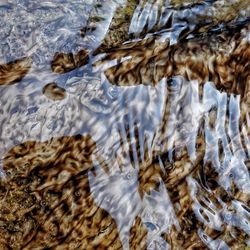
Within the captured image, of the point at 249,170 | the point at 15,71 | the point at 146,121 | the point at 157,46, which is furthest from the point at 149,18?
the point at 249,170

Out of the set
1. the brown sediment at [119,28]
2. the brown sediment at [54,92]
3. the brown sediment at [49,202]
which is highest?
the brown sediment at [119,28]

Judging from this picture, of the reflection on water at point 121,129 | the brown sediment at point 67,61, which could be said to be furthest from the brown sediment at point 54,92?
the brown sediment at point 67,61

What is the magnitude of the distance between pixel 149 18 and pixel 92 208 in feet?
6.51

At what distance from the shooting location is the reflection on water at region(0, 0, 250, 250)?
3.87m

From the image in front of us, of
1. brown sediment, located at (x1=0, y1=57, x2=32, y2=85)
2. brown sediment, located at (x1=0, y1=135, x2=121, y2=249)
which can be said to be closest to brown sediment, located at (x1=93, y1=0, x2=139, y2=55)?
brown sediment, located at (x1=0, y1=57, x2=32, y2=85)

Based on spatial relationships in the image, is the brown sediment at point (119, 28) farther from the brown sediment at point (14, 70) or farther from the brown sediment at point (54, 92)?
the brown sediment at point (14, 70)

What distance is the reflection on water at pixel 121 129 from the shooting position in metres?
3.87

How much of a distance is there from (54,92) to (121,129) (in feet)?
2.14

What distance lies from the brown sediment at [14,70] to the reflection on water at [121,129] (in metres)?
0.01

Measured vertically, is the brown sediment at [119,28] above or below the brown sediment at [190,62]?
above

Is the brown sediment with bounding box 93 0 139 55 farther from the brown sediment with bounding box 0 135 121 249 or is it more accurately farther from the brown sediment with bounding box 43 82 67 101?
the brown sediment with bounding box 0 135 121 249

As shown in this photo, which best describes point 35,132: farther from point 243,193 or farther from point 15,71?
point 243,193

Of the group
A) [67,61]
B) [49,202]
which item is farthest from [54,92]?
[49,202]

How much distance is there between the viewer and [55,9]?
4.61 m
